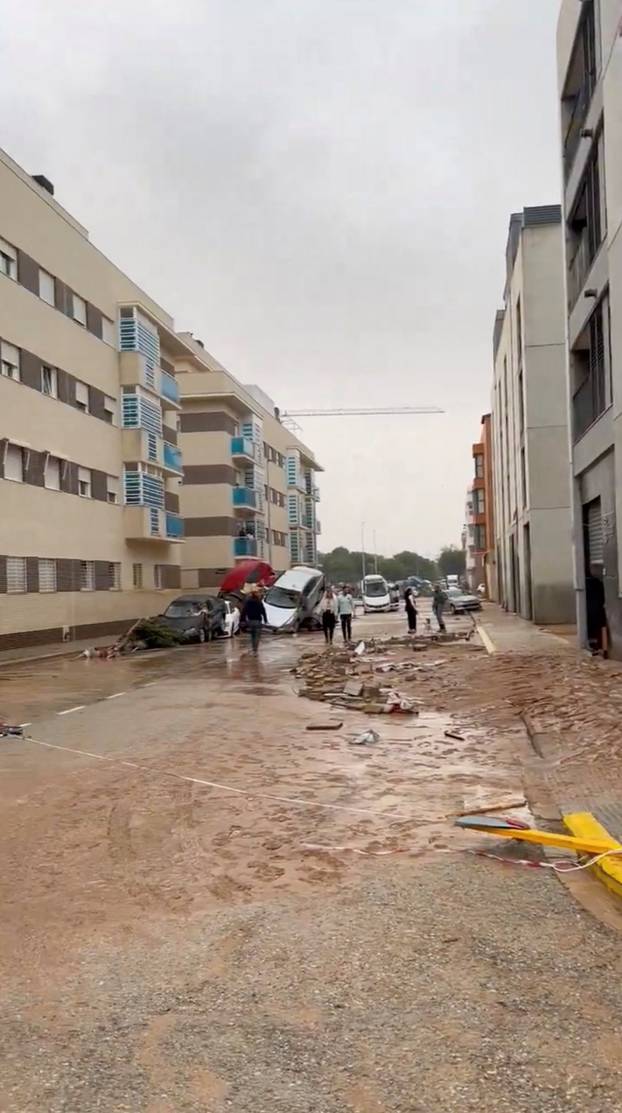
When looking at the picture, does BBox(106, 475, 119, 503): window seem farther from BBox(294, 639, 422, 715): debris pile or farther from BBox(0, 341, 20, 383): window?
BBox(294, 639, 422, 715): debris pile

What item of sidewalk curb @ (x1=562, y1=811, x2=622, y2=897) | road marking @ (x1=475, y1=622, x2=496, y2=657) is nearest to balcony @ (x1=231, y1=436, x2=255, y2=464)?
road marking @ (x1=475, y1=622, x2=496, y2=657)

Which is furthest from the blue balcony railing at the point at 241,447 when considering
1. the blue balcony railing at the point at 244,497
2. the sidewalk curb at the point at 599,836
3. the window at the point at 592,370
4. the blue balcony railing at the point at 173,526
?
the sidewalk curb at the point at 599,836

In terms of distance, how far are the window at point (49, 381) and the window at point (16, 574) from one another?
5916 mm

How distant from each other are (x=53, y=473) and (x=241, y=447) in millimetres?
24244

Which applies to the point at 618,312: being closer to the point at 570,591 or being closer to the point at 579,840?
the point at 579,840

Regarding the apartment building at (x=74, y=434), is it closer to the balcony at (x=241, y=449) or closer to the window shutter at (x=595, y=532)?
the balcony at (x=241, y=449)

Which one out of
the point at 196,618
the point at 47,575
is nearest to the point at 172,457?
the point at 196,618

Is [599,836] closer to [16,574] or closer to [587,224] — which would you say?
[587,224]

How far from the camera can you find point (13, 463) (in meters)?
28.0

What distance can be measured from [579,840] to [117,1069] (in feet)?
11.4

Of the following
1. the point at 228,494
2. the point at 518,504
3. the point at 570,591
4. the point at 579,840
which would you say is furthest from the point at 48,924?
the point at 228,494

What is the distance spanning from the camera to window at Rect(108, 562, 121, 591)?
35.8 meters

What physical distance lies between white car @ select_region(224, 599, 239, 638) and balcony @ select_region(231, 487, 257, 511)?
1810cm

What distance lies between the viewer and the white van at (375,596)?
2295 inches
